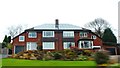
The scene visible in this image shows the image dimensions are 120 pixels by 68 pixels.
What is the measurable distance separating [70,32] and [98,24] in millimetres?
26965

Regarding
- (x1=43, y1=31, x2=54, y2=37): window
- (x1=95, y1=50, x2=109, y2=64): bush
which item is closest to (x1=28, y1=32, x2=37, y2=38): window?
(x1=43, y1=31, x2=54, y2=37): window

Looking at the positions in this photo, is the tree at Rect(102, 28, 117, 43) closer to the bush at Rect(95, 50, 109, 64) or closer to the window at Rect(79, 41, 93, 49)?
the window at Rect(79, 41, 93, 49)

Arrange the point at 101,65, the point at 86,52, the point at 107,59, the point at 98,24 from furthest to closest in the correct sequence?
the point at 98,24
the point at 86,52
the point at 107,59
the point at 101,65

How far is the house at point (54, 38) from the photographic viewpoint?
66500mm

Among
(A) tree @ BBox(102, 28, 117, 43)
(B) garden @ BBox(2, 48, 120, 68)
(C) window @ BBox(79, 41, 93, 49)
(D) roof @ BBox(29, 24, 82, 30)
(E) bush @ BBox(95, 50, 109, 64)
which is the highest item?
(D) roof @ BBox(29, 24, 82, 30)

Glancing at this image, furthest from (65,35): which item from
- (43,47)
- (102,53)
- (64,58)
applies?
(102,53)

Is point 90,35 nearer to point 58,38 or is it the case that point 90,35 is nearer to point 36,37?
point 58,38

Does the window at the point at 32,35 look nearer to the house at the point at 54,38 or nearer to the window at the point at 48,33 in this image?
the house at the point at 54,38

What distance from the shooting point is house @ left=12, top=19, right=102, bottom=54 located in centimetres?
6650

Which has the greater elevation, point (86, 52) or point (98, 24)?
point (98, 24)

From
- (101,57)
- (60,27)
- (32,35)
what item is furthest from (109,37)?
(101,57)

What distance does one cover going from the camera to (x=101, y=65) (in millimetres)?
22703

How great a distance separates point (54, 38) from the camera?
220 ft

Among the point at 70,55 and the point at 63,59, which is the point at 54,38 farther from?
the point at 63,59
